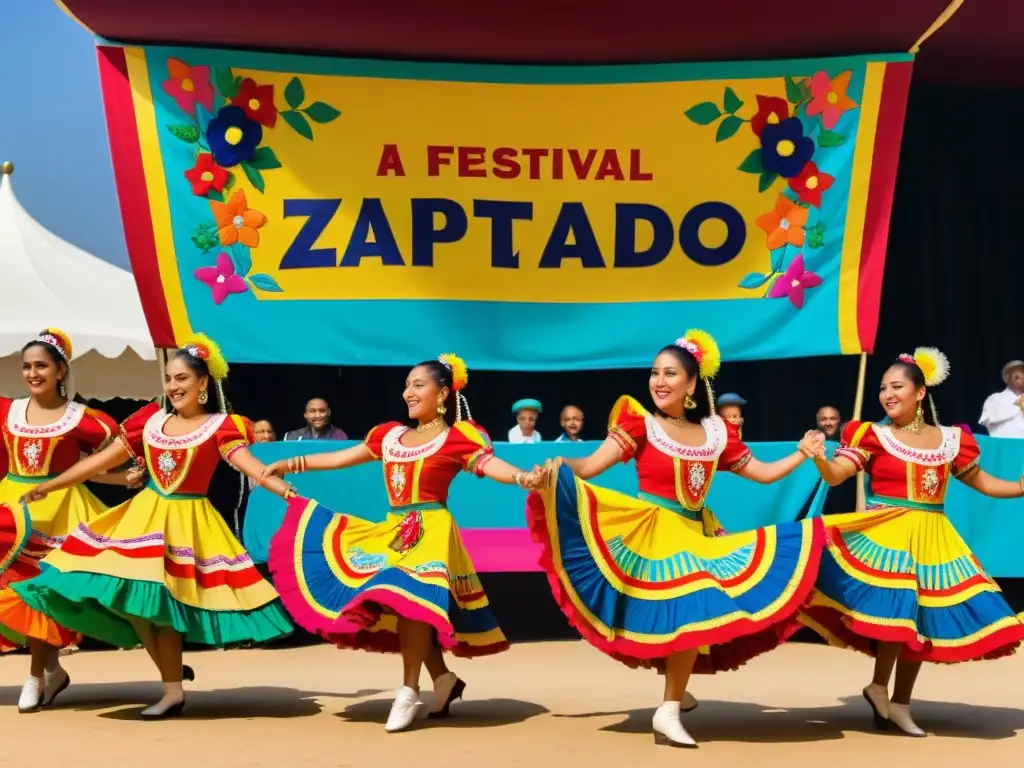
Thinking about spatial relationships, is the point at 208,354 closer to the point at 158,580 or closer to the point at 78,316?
the point at 158,580

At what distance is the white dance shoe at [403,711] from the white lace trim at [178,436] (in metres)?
1.12

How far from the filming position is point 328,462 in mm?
5355

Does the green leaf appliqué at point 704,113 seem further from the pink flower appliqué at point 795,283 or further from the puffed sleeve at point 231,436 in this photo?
the puffed sleeve at point 231,436

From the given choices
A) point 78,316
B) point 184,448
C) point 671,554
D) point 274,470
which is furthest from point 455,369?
point 78,316

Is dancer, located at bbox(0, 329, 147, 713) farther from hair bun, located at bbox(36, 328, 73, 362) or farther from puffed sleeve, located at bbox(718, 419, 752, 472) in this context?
puffed sleeve, located at bbox(718, 419, 752, 472)

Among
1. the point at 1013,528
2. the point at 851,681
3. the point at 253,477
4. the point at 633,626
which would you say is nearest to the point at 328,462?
the point at 253,477

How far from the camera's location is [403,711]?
4980 millimetres

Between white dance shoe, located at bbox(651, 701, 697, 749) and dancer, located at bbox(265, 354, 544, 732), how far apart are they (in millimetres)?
717

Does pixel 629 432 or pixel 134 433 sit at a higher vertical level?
pixel 629 432

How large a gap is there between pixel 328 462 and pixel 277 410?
4410 mm

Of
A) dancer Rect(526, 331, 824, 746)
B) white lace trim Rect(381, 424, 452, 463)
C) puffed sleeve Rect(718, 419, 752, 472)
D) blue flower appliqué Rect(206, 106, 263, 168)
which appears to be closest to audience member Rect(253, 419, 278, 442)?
blue flower appliqué Rect(206, 106, 263, 168)

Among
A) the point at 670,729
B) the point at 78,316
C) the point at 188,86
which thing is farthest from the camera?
the point at 78,316

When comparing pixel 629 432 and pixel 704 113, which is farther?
pixel 704 113

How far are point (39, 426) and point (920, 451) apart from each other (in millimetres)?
3111
